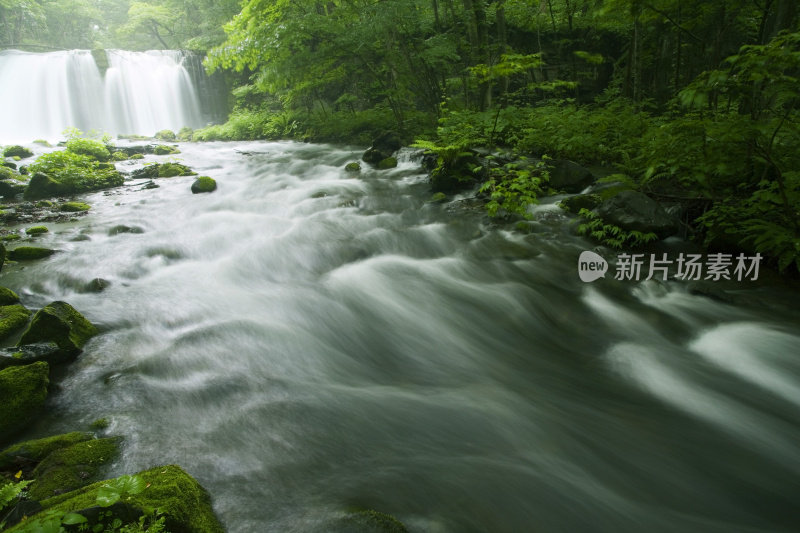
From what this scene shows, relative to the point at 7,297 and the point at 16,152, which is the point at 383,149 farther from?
the point at 16,152

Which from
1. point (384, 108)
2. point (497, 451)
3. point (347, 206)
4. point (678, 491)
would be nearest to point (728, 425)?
point (678, 491)

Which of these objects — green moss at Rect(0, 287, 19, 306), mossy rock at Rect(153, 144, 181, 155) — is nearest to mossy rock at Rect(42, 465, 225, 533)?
green moss at Rect(0, 287, 19, 306)

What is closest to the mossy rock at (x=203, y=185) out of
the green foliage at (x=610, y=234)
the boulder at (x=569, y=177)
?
the boulder at (x=569, y=177)

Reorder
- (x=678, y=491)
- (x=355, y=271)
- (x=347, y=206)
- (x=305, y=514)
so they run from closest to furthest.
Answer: (x=305, y=514) → (x=678, y=491) → (x=355, y=271) → (x=347, y=206)

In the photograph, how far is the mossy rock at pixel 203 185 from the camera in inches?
377

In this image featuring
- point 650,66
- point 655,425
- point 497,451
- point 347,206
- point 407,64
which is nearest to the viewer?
point 497,451

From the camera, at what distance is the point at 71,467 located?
7.27 ft

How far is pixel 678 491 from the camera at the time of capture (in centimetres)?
238

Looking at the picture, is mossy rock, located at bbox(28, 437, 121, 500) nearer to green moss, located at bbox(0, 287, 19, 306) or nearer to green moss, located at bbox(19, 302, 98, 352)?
green moss, located at bbox(19, 302, 98, 352)

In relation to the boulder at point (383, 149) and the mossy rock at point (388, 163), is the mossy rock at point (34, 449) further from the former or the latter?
the boulder at point (383, 149)

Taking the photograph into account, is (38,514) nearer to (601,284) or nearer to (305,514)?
(305,514)

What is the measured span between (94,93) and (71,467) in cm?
2993

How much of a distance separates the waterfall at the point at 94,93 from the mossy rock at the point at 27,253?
864 inches

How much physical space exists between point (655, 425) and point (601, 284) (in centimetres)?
222
